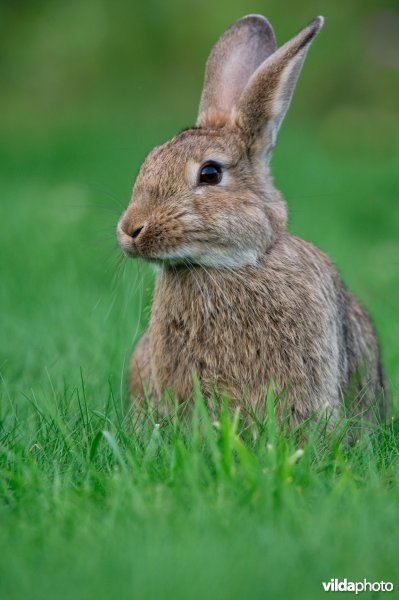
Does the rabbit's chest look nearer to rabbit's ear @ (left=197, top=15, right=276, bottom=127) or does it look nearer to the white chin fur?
the white chin fur

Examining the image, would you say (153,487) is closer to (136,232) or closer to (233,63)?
(136,232)

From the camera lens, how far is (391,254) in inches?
286

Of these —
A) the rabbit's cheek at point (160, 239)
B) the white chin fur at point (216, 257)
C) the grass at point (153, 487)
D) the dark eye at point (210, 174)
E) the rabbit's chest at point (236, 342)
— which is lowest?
the grass at point (153, 487)

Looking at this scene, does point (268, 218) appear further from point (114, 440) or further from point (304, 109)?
point (304, 109)

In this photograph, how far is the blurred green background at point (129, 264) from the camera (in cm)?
260

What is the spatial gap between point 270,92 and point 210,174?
1.37 feet

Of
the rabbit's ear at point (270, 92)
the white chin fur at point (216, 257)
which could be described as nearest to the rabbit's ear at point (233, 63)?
the rabbit's ear at point (270, 92)

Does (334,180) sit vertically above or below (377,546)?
above

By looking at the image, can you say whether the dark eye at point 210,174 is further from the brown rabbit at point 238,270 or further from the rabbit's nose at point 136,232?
the rabbit's nose at point 136,232

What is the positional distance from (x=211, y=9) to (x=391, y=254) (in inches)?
372

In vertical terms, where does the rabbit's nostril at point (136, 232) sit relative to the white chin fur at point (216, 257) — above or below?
above

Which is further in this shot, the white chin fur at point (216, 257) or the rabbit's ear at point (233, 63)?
the rabbit's ear at point (233, 63)

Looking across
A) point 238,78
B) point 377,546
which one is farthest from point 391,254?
point 377,546

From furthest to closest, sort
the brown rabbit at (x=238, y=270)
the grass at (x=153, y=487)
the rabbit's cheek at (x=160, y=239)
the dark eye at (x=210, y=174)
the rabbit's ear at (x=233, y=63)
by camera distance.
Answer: the rabbit's ear at (x=233, y=63) < the dark eye at (x=210, y=174) < the brown rabbit at (x=238, y=270) < the rabbit's cheek at (x=160, y=239) < the grass at (x=153, y=487)
